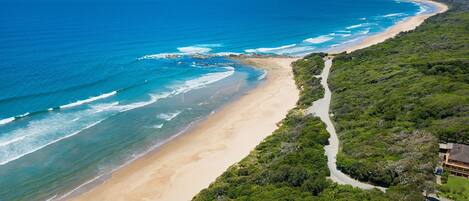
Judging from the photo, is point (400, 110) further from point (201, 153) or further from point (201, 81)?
point (201, 81)

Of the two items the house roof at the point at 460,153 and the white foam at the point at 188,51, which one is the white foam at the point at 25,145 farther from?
the white foam at the point at 188,51

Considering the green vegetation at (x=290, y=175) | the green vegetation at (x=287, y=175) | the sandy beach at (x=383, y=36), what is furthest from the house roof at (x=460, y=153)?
the sandy beach at (x=383, y=36)

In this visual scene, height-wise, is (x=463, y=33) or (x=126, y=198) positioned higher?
(x=463, y=33)

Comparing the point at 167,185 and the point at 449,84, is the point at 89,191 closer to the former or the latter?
the point at 167,185

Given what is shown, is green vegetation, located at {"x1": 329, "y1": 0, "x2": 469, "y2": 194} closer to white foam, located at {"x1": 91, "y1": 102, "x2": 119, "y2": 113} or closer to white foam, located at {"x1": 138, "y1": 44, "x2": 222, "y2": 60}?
white foam, located at {"x1": 91, "y1": 102, "x2": 119, "y2": 113}

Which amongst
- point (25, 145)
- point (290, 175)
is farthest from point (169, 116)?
point (290, 175)

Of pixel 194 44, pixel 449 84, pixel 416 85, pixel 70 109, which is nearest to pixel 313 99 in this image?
pixel 416 85
